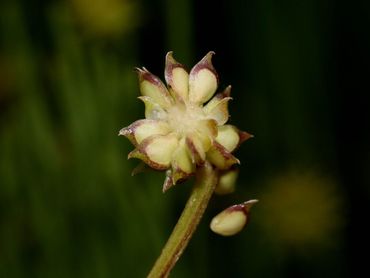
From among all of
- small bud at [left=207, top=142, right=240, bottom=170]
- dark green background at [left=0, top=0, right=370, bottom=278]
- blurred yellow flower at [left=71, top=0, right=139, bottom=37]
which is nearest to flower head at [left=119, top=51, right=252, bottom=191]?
small bud at [left=207, top=142, right=240, bottom=170]

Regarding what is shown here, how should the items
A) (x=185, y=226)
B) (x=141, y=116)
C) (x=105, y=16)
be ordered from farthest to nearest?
(x=105, y=16) < (x=141, y=116) < (x=185, y=226)

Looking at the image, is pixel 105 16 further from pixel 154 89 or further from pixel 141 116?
pixel 154 89

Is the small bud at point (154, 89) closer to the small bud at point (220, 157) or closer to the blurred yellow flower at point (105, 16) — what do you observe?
the small bud at point (220, 157)

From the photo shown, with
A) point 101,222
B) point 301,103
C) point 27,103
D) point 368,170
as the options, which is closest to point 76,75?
point 27,103

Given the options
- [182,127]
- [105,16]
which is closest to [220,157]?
[182,127]

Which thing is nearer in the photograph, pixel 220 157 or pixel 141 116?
pixel 220 157

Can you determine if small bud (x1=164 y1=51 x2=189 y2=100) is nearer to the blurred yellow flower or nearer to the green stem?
the green stem
